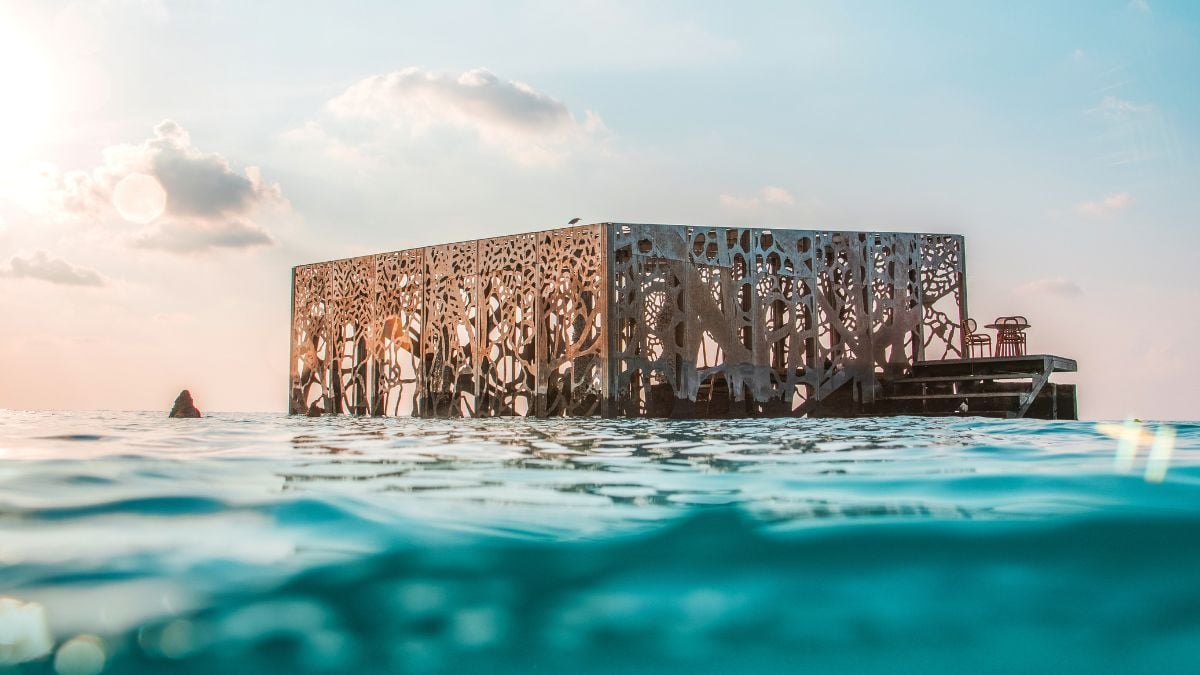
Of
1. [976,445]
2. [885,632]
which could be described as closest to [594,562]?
[885,632]

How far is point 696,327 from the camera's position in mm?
19250

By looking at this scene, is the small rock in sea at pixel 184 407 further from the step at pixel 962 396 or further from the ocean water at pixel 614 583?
the ocean water at pixel 614 583

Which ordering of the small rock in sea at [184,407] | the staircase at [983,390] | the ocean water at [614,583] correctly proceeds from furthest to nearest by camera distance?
the small rock in sea at [184,407] < the staircase at [983,390] < the ocean water at [614,583]

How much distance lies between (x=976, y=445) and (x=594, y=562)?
4.58m

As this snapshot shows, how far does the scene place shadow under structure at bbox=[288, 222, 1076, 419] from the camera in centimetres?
1888

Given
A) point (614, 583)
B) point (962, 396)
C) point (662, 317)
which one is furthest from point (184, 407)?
point (614, 583)

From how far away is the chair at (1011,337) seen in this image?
20.1 meters

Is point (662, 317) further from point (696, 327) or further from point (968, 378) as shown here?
point (968, 378)

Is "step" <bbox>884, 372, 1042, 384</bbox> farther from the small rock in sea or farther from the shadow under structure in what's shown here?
the small rock in sea

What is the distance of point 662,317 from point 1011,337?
27.1 ft

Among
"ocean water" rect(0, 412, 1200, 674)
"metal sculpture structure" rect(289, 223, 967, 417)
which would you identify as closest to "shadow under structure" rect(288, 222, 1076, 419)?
"metal sculpture structure" rect(289, 223, 967, 417)

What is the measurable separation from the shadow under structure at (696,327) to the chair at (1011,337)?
43.8 inches

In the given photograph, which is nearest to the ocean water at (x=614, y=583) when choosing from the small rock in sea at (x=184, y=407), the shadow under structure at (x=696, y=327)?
the shadow under structure at (x=696, y=327)

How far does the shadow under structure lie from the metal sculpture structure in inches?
1.3
